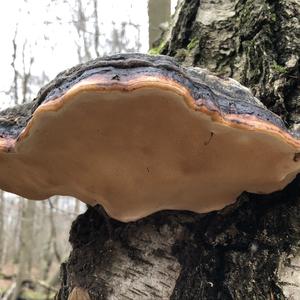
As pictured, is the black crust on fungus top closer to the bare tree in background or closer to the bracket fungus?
the bracket fungus

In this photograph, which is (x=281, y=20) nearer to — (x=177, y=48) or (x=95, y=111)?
(x=177, y=48)

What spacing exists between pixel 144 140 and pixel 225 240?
618 mm

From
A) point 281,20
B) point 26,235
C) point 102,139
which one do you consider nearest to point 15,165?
point 102,139

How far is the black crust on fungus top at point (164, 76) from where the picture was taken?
100 cm

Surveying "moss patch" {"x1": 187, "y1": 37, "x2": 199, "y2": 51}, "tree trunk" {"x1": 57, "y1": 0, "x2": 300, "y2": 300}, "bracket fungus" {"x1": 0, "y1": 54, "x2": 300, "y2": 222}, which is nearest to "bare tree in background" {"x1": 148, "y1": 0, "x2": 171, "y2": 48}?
"moss patch" {"x1": 187, "y1": 37, "x2": 199, "y2": 51}

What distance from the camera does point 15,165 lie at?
56.1 inches

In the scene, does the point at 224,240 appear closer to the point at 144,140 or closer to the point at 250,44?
the point at 144,140

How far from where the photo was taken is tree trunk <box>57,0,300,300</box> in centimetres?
153

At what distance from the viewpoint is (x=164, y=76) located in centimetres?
96

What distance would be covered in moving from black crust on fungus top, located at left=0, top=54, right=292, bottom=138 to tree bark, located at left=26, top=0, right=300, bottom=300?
0.50 m

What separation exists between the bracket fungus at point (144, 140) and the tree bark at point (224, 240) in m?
0.11

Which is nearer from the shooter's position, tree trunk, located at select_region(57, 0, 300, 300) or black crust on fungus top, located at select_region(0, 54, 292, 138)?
black crust on fungus top, located at select_region(0, 54, 292, 138)

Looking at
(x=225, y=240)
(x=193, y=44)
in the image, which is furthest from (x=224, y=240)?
(x=193, y=44)

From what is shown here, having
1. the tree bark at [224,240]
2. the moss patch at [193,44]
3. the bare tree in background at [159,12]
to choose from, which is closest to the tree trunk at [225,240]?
the tree bark at [224,240]
